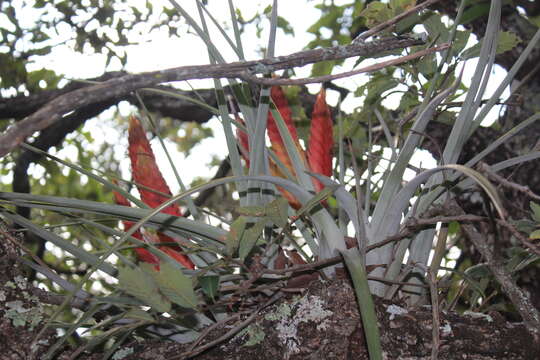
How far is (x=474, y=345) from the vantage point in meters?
0.66

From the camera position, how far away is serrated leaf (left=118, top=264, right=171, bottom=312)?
1.90ft

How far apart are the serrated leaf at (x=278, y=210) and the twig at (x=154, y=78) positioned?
132mm

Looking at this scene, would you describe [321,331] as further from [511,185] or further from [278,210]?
[511,185]

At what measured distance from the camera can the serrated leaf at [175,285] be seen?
1.93 feet

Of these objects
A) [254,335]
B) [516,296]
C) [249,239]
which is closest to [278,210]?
[249,239]

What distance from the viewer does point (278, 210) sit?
0.66 m

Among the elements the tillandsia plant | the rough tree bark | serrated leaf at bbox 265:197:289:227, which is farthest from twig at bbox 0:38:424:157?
the rough tree bark

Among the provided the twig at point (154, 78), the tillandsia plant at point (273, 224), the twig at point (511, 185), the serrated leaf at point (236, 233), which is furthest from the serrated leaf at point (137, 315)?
the twig at point (511, 185)

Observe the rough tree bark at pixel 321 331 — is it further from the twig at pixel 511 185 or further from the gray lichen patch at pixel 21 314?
the twig at pixel 511 185

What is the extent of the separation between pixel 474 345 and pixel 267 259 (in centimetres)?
26

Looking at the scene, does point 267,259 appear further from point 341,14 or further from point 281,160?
point 341,14

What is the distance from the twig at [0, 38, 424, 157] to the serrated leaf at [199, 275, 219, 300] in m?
0.20

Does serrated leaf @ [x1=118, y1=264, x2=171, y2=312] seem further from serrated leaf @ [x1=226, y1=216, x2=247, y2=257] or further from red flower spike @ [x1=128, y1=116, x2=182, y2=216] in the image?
red flower spike @ [x1=128, y1=116, x2=182, y2=216]

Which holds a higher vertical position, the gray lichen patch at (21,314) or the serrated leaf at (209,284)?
the serrated leaf at (209,284)
